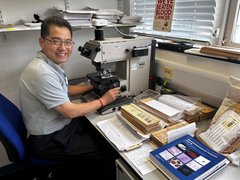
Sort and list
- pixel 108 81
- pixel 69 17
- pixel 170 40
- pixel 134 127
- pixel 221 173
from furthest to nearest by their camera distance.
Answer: pixel 170 40 → pixel 69 17 → pixel 108 81 → pixel 134 127 → pixel 221 173

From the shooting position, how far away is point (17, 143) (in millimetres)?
1182

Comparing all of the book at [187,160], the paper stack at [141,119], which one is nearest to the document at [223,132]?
the book at [187,160]

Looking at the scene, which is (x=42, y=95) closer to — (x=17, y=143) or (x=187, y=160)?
(x=17, y=143)

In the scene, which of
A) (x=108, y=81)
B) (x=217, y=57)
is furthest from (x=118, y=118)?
(x=217, y=57)

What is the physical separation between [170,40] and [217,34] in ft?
1.50

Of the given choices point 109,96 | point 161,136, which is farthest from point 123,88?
point 161,136

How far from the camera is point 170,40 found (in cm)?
186

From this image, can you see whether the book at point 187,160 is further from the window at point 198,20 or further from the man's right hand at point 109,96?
the window at point 198,20

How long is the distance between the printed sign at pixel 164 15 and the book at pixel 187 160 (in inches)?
43.4

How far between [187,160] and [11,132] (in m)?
0.98

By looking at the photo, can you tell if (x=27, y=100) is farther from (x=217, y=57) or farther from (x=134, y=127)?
(x=217, y=57)

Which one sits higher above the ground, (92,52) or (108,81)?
(92,52)

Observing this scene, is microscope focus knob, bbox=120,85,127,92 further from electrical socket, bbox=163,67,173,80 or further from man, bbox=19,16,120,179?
electrical socket, bbox=163,67,173,80

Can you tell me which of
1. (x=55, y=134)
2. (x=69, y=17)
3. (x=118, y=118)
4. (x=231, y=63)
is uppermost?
(x=69, y=17)
